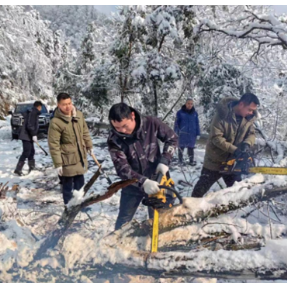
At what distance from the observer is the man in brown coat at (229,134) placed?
3.10m

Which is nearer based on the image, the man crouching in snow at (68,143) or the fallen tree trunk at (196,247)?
the fallen tree trunk at (196,247)

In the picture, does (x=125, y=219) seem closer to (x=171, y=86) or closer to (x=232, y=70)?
(x=232, y=70)

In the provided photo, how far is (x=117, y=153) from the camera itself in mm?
2516

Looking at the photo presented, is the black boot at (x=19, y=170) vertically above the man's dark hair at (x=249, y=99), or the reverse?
the man's dark hair at (x=249, y=99)

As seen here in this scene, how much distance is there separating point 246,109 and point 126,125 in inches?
58.9

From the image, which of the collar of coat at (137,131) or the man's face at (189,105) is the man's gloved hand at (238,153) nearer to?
the collar of coat at (137,131)

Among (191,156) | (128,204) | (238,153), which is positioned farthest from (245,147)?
(191,156)

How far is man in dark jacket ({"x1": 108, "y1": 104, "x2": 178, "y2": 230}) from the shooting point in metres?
2.33

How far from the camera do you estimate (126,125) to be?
2373 millimetres

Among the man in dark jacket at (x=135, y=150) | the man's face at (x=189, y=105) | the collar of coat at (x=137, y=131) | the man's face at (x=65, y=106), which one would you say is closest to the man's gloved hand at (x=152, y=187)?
the man in dark jacket at (x=135, y=150)

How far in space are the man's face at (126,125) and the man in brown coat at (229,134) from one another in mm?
1152

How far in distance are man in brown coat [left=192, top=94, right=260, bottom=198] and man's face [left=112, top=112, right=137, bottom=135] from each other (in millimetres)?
1152

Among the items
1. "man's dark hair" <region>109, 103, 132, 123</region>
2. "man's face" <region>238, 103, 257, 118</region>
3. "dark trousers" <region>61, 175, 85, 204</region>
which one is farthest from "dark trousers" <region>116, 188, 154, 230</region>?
"man's face" <region>238, 103, 257, 118</region>

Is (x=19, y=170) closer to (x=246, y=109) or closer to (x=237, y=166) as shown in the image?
(x=237, y=166)
